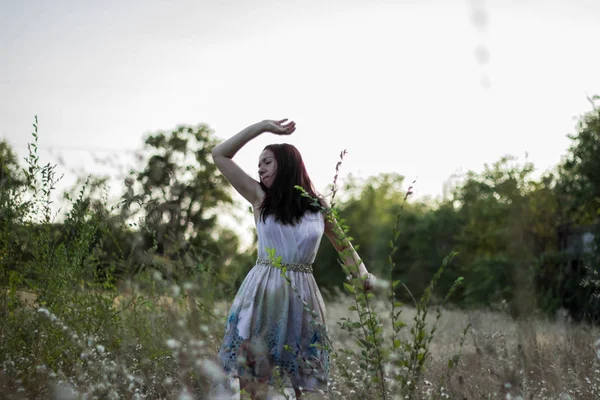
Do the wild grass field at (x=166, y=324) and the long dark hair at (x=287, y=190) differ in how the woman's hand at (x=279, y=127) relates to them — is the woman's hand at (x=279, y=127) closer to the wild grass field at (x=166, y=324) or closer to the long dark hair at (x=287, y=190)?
the long dark hair at (x=287, y=190)

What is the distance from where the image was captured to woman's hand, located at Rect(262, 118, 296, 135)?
341 cm

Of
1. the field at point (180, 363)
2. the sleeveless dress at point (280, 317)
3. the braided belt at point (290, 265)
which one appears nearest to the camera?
the field at point (180, 363)

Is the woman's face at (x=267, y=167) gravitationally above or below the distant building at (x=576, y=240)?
above

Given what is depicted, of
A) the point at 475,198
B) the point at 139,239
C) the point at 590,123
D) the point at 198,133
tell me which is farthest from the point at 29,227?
the point at 198,133

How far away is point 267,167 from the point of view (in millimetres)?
3637

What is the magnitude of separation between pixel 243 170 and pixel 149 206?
3.00 ft

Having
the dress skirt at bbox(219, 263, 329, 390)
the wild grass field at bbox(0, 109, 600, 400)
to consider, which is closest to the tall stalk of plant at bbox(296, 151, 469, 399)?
the wild grass field at bbox(0, 109, 600, 400)

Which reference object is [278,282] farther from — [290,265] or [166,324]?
[166,324]

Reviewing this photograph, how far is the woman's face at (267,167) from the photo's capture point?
362cm

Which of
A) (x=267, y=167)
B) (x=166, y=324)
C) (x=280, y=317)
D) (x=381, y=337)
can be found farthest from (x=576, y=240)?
(x=381, y=337)

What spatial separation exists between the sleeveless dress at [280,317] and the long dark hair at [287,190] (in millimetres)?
50

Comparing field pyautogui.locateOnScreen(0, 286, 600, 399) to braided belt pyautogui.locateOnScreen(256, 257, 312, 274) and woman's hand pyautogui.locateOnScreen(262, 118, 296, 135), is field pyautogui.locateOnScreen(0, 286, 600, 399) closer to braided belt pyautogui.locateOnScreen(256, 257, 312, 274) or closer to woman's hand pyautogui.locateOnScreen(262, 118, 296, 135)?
braided belt pyautogui.locateOnScreen(256, 257, 312, 274)

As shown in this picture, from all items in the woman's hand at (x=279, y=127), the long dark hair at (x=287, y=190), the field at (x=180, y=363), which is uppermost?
the woman's hand at (x=279, y=127)

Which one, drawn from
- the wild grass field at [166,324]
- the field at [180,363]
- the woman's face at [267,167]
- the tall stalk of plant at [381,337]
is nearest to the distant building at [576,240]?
the wild grass field at [166,324]
